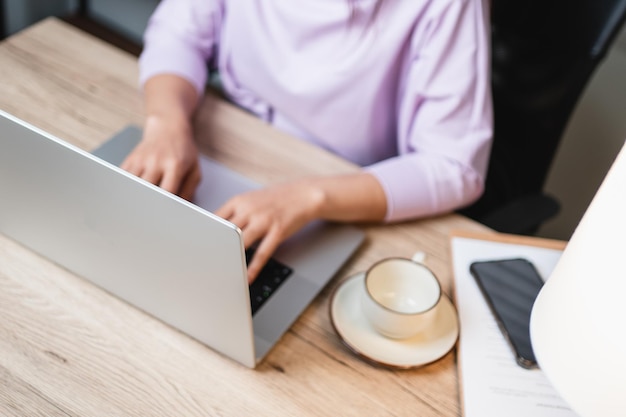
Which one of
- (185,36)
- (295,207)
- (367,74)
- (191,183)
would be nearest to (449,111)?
(367,74)

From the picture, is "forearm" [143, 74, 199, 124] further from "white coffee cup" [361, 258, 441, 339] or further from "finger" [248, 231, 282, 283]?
"white coffee cup" [361, 258, 441, 339]

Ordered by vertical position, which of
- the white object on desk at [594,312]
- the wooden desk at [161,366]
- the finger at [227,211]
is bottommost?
the wooden desk at [161,366]

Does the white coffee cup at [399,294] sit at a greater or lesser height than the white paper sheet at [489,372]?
greater

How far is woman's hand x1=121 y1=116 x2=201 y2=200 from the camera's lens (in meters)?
1.03

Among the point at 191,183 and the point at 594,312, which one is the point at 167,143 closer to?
the point at 191,183

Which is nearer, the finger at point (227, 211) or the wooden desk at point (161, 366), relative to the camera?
the wooden desk at point (161, 366)

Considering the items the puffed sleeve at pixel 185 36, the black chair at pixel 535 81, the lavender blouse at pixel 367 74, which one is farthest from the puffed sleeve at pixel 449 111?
the puffed sleeve at pixel 185 36

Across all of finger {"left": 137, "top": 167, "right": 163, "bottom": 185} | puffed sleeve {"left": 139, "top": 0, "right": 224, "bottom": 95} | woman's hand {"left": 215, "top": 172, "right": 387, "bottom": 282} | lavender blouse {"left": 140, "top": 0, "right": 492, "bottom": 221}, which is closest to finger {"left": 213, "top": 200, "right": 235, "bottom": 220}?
woman's hand {"left": 215, "top": 172, "right": 387, "bottom": 282}

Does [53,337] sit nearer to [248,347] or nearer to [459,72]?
[248,347]

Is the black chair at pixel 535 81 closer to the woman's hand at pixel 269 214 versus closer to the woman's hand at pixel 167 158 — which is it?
the woman's hand at pixel 269 214

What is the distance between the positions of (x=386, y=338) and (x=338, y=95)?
0.48m

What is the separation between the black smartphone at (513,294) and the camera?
0.91 meters

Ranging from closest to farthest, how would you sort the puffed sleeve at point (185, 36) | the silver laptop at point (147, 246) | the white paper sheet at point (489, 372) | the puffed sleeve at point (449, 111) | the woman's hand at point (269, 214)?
the silver laptop at point (147, 246) < the white paper sheet at point (489, 372) < the woman's hand at point (269, 214) < the puffed sleeve at point (449, 111) < the puffed sleeve at point (185, 36)

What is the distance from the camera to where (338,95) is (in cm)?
123
